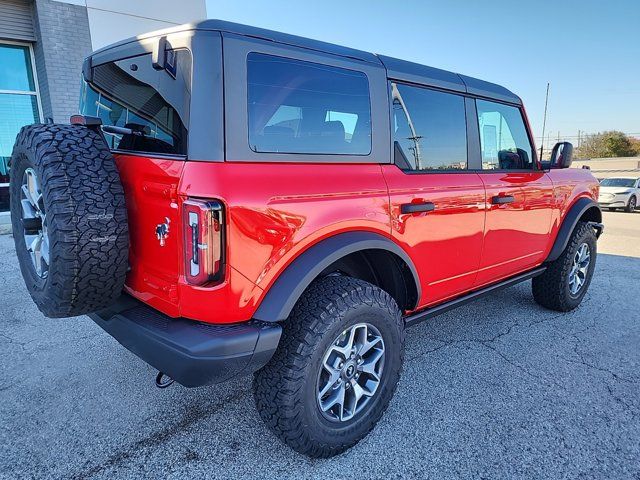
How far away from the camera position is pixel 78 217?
176cm

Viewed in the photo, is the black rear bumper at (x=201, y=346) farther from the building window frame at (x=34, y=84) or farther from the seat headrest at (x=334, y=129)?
the building window frame at (x=34, y=84)

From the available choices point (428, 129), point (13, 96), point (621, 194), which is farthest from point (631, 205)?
point (13, 96)

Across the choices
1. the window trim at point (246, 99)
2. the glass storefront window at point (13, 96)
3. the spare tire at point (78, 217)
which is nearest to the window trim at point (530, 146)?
the window trim at point (246, 99)

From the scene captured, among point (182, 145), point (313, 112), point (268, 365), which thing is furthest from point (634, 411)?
point (182, 145)

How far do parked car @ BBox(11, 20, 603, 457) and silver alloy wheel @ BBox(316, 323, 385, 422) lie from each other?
10 millimetres

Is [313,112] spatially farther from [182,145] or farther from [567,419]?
[567,419]

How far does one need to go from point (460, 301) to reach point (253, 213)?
6.33 feet

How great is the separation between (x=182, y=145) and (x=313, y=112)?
27.9 inches

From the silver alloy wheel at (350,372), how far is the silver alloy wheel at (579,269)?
9.50 feet

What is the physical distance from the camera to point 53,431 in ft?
7.59

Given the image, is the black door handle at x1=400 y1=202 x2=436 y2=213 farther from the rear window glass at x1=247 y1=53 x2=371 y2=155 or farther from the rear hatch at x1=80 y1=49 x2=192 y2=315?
the rear hatch at x1=80 y1=49 x2=192 y2=315

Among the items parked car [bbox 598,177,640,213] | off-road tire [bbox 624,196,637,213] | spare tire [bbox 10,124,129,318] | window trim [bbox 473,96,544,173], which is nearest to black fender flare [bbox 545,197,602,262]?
window trim [bbox 473,96,544,173]

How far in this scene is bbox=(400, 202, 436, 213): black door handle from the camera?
2.41 meters

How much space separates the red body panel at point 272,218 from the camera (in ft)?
5.66
